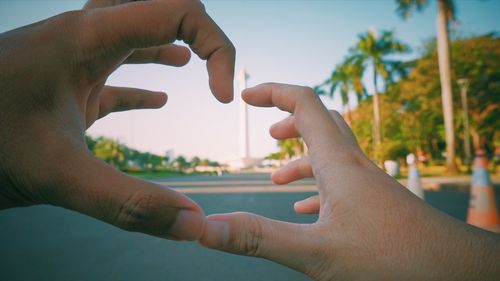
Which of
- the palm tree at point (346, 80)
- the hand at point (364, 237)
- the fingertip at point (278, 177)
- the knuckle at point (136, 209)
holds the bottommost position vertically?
the hand at point (364, 237)

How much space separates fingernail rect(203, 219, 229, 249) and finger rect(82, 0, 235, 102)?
0.47 metres

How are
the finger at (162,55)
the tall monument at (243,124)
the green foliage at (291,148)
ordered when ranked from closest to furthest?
the finger at (162,55)
the tall monument at (243,124)
the green foliage at (291,148)

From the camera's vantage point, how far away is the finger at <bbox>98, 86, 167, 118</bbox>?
147 cm

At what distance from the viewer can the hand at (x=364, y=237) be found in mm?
1013

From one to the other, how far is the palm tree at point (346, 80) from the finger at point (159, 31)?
32.1 metres

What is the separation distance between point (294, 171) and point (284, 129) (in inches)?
8.8

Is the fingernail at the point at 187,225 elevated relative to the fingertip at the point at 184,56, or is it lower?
lower

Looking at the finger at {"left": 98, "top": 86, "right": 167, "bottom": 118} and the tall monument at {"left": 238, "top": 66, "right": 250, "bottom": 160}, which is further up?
the tall monument at {"left": 238, "top": 66, "right": 250, "bottom": 160}

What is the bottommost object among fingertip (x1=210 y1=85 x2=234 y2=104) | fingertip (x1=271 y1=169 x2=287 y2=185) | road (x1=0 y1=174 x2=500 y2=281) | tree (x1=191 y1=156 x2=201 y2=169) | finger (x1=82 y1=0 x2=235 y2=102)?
road (x1=0 y1=174 x2=500 y2=281)

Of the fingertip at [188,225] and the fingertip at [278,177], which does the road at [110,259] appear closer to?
the fingertip at [278,177]

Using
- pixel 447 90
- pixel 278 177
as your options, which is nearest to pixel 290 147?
pixel 447 90

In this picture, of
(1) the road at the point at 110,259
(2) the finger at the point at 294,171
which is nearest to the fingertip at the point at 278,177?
(2) the finger at the point at 294,171

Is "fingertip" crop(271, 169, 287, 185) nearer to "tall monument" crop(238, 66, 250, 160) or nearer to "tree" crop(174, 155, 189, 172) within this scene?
"tall monument" crop(238, 66, 250, 160)

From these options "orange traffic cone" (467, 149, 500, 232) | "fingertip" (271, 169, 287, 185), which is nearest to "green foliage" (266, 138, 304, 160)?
"orange traffic cone" (467, 149, 500, 232)
